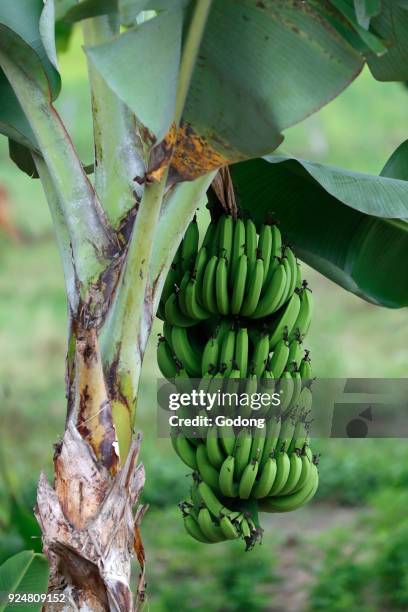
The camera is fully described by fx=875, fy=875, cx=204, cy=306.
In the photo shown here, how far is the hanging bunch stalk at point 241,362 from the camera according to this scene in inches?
54.6

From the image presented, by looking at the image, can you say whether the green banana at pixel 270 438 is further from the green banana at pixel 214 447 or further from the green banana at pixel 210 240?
the green banana at pixel 210 240

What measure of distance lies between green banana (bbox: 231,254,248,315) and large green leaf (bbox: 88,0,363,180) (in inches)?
13.0

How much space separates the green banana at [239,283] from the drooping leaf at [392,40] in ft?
1.22

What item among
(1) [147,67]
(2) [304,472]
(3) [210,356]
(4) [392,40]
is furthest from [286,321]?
(1) [147,67]

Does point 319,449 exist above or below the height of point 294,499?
below

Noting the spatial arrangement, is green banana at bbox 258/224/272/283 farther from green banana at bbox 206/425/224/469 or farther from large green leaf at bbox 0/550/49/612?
large green leaf at bbox 0/550/49/612

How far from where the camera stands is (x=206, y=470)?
1.43 m

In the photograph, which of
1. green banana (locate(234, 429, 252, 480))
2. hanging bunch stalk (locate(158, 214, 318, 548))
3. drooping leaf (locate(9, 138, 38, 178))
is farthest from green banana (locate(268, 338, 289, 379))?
drooping leaf (locate(9, 138, 38, 178))

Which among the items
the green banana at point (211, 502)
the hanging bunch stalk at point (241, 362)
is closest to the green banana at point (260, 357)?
the hanging bunch stalk at point (241, 362)

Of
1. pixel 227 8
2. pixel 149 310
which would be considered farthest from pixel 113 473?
pixel 227 8

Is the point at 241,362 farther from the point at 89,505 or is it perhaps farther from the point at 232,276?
the point at 89,505

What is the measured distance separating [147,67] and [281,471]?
2.30 ft

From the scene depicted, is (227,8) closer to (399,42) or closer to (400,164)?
(399,42)

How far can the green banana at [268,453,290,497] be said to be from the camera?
4.62 ft
